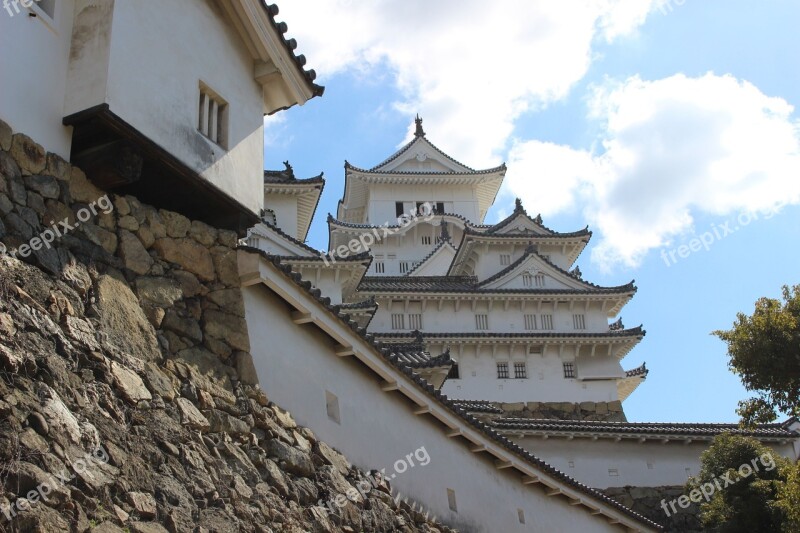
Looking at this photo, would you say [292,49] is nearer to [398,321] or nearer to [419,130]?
[398,321]

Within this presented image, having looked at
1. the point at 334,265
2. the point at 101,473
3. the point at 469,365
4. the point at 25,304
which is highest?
the point at 334,265

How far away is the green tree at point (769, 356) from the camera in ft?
58.6

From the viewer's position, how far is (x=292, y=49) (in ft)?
38.9

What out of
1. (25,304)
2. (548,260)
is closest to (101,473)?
(25,304)

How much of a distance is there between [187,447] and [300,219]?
27647 millimetres

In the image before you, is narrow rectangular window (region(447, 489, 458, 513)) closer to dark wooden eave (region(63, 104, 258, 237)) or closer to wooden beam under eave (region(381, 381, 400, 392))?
wooden beam under eave (region(381, 381, 400, 392))

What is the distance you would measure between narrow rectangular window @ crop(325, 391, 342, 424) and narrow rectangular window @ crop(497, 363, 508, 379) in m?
26.6

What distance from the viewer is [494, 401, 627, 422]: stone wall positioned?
36.6 metres

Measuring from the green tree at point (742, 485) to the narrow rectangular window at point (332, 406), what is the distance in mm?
10053

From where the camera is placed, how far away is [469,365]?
3747cm

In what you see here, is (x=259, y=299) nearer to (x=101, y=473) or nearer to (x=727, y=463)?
(x=101, y=473)

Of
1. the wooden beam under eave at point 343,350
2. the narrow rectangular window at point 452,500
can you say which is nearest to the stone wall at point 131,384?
the wooden beam under eave at point 343,350

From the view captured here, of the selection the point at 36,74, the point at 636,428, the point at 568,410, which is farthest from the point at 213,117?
the point at 568,410

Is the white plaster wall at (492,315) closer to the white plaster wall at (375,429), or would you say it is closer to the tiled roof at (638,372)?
the tiled roof at (638,372)
